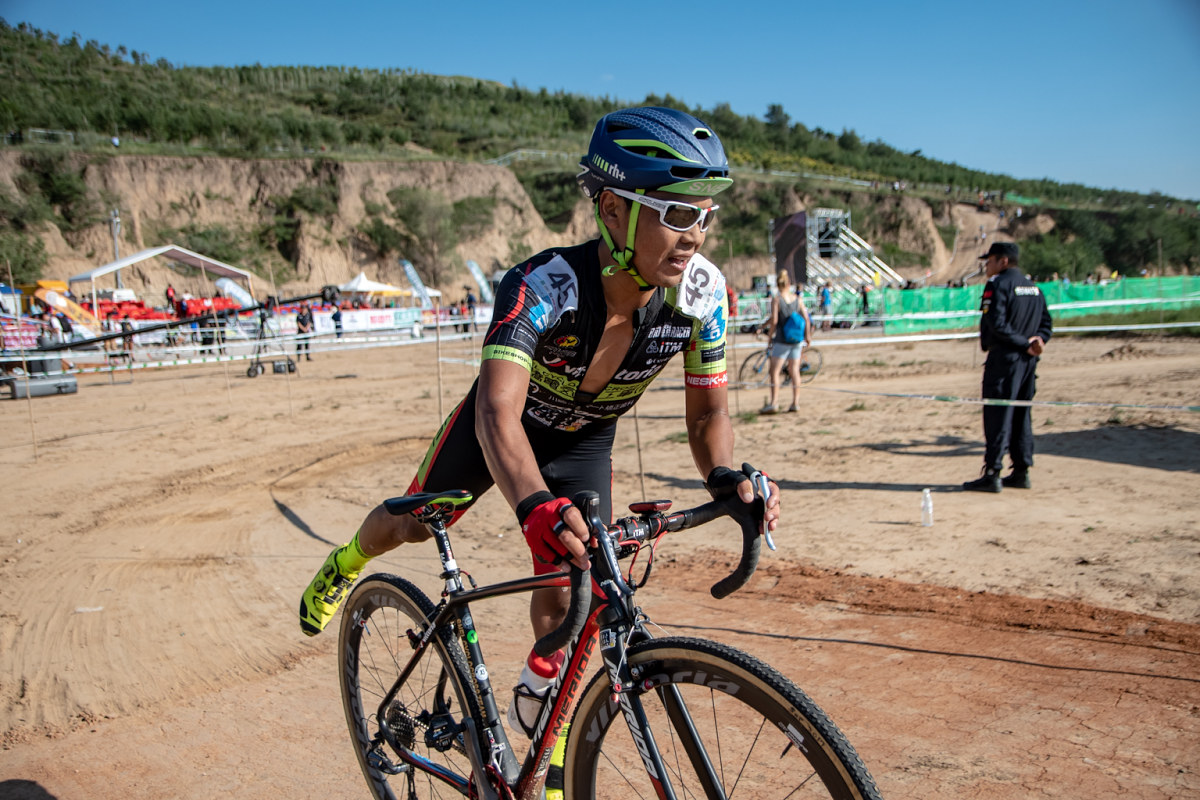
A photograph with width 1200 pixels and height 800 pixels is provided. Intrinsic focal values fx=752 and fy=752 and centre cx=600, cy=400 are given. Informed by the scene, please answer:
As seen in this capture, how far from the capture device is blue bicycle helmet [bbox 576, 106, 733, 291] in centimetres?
213

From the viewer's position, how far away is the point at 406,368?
22062mm

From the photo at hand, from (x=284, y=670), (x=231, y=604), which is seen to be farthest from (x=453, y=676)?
(x=231, y=604)

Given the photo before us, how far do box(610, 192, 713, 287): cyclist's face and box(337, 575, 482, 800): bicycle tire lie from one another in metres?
1.32

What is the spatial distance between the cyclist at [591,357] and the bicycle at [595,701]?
0.13 meters

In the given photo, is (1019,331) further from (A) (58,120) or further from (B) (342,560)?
(A) (58,120)

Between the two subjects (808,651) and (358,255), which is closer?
(808,651)

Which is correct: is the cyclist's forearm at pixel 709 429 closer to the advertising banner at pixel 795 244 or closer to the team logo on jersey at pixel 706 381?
the team logo on jersey at pixel 706 381

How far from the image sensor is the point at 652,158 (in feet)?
6.98

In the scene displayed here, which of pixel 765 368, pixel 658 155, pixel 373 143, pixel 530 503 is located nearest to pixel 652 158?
pixel 658 155

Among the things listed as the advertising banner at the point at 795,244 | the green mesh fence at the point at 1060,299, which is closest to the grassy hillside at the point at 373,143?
the advertising banner at the point at 795,244

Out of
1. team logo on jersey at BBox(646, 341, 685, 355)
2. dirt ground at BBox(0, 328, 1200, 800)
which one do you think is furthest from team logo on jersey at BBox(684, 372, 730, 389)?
dirt ground at BBox(0, 328, 1200, 800)

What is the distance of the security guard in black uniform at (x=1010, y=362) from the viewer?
7.08 metres

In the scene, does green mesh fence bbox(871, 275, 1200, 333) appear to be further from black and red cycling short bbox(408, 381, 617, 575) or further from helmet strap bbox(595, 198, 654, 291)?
helmet strap bbox(595, 198, 654, 291)

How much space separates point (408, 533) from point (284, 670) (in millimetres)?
2213
